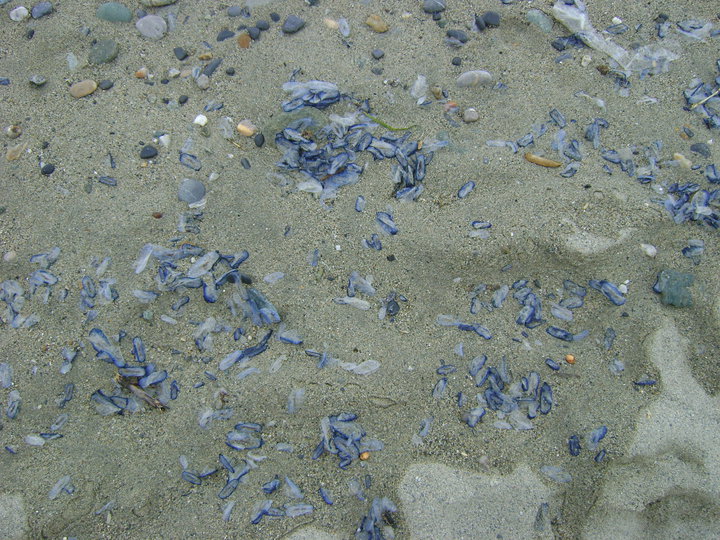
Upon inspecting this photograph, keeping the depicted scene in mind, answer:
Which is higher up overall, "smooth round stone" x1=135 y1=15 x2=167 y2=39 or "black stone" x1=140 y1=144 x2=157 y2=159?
"smooth round stone" x1=135 y1=15 x2=167 y2=39

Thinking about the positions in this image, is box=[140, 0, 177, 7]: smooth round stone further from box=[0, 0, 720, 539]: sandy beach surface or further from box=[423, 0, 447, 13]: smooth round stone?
Result: box=[423, 0, 447, 13]: smooth round stone

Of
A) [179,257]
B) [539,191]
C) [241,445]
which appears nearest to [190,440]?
[241,445]

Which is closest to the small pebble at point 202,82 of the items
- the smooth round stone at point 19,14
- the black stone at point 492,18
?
the smooth round stone at point 19,14

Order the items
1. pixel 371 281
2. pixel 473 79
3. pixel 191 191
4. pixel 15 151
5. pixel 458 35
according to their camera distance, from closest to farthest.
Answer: pixel 371 281 < pixel 191 191 < pixel 15 151 < pixel 473 79 < pixel 458 35

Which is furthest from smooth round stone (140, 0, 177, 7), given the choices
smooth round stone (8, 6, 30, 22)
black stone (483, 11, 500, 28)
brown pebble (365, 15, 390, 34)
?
black stone (483, 11, 500, 28)

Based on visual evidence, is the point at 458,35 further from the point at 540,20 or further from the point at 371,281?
the point at 371,281

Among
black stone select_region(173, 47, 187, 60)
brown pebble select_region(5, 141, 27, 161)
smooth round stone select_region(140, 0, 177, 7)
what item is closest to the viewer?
brown pebble select_region(5, 141, 27, 161)

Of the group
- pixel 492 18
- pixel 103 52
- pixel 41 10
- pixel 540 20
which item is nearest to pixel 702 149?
pixel 540 20
